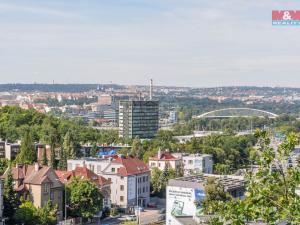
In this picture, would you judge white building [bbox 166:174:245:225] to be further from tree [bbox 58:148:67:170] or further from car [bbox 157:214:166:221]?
tree [bbox 58:148:67:170]

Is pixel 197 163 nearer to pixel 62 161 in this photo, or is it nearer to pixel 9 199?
pixel 62 161

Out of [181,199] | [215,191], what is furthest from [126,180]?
[215,191]

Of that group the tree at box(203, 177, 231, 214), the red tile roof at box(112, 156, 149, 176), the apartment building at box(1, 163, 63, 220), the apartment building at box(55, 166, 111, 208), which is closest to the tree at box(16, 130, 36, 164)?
the red tile roof at box(112, 156, 149, 176)

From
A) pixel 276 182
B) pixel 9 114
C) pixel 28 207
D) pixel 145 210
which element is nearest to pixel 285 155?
pixel 276 182

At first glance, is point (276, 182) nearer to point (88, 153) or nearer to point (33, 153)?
point (33, 153)

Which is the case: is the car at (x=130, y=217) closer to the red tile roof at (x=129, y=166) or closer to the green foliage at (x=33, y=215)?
the red tile roof at (x=129, y=166)

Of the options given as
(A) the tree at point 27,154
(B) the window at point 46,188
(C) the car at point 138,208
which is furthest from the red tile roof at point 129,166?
(B) the window at point 46,188

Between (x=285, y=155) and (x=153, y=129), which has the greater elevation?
(x=285, y=155)
